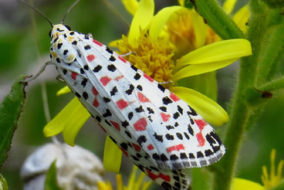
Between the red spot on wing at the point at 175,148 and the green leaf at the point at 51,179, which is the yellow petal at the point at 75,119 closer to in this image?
the green leaf at the point at 51,179

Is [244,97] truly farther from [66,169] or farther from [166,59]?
[66,169]

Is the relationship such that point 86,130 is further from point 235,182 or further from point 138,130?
point 138,130

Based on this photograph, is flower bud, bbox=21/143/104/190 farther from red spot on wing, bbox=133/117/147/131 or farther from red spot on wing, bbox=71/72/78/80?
red spot on wing, bbox=133/117/147/131

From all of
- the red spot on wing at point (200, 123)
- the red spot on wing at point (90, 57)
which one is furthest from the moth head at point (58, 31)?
the red spot on wing at point (200, 123)

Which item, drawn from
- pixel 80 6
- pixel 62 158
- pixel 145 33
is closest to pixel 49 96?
pixel 80 6

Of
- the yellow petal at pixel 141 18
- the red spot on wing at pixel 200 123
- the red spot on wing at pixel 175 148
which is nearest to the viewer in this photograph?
the red spot on wing at pixel 175 148

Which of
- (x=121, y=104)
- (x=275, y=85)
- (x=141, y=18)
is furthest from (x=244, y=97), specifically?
(x=141, y=18)

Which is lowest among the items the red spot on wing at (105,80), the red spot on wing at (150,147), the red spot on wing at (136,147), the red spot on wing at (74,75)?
the red spot on wing at (150,147)
